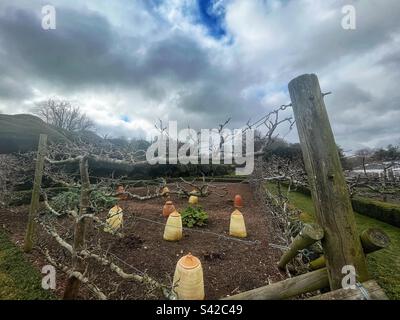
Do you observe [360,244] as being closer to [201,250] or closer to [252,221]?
[201,250]

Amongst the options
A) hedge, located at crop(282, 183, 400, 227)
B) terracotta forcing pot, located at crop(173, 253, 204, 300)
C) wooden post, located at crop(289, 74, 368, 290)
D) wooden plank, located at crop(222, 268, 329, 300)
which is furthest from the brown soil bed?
hedge, located at crop(282, 183, 400, 227)

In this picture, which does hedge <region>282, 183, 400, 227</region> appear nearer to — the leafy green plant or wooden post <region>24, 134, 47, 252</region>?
the leafy green plant

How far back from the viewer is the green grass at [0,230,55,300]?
3.84 metres

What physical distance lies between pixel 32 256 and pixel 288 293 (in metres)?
6.23

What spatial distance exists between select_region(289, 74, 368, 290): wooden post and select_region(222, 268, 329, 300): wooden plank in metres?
0.15

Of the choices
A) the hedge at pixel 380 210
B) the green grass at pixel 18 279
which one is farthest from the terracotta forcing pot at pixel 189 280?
the hedge at pixel 380 210

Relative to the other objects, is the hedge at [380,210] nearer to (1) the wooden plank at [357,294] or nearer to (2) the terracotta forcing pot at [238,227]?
(2) the terracotta forcing pot at [238,227]

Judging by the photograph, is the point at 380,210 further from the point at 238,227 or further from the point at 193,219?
the point at 193,219

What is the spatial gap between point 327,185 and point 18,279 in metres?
5.69

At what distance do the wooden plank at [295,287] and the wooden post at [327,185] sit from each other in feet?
0.49

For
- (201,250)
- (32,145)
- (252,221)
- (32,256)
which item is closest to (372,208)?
(252,221)

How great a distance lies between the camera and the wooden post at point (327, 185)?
5.31ft

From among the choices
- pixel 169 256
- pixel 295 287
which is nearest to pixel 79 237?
pixel 169 256
